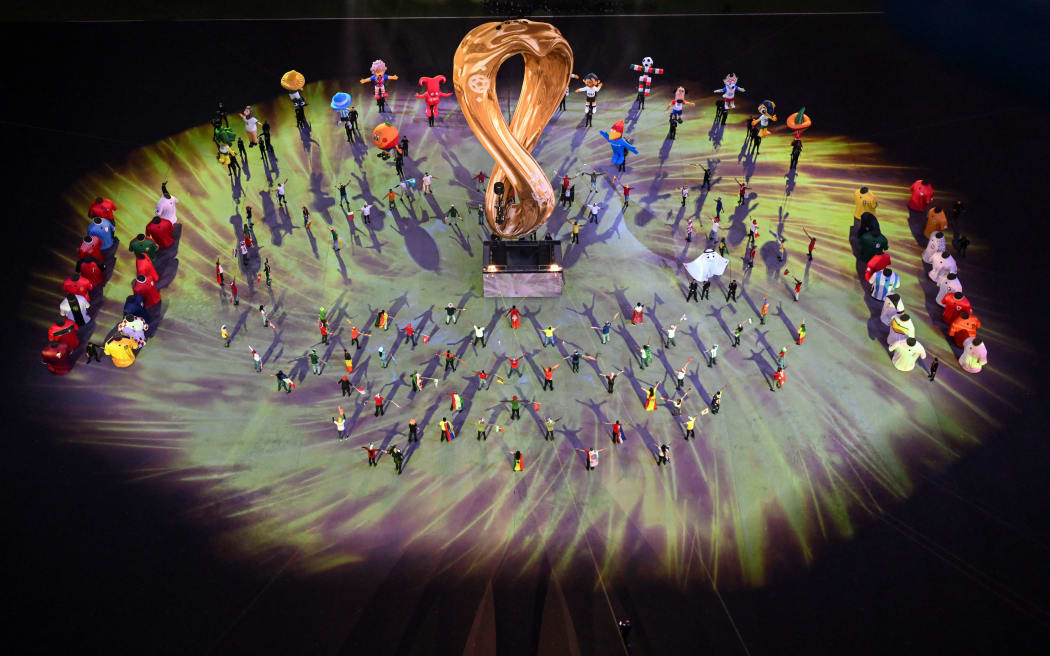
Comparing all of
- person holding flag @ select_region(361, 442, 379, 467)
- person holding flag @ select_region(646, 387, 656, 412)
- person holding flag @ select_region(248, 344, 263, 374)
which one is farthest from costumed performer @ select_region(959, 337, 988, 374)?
person holding flag @ select_region(248, 344, 263, 374)

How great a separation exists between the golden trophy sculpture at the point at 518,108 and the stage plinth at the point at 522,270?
3.08 feet

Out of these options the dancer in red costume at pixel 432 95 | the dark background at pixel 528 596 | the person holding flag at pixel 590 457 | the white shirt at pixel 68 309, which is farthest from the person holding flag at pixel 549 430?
the white shirt at pixel 68 309

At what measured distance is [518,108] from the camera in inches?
1529

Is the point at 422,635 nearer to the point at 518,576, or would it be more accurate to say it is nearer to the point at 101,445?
the point at 518,576

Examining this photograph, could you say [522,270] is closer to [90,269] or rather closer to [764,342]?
[764,342]

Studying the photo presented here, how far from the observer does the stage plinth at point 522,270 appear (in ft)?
130

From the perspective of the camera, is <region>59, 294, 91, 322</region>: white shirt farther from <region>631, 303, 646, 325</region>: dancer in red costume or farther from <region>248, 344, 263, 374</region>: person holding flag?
<region>631, 303, 646, 325</region>: dancer in red costume

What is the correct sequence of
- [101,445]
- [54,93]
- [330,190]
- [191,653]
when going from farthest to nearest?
[54,93] < [330,190] < [101,445] < [191,653]

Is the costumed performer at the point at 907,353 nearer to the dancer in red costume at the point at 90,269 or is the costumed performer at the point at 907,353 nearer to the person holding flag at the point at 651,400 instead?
the person holding flag at the point at 651,400

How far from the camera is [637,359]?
3775 cm

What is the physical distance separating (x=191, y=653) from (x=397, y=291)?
51.3ft

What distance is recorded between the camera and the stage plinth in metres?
39.5

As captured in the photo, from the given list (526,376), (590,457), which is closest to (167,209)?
(526,376)

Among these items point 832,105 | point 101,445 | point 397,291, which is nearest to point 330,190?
point 397,291
